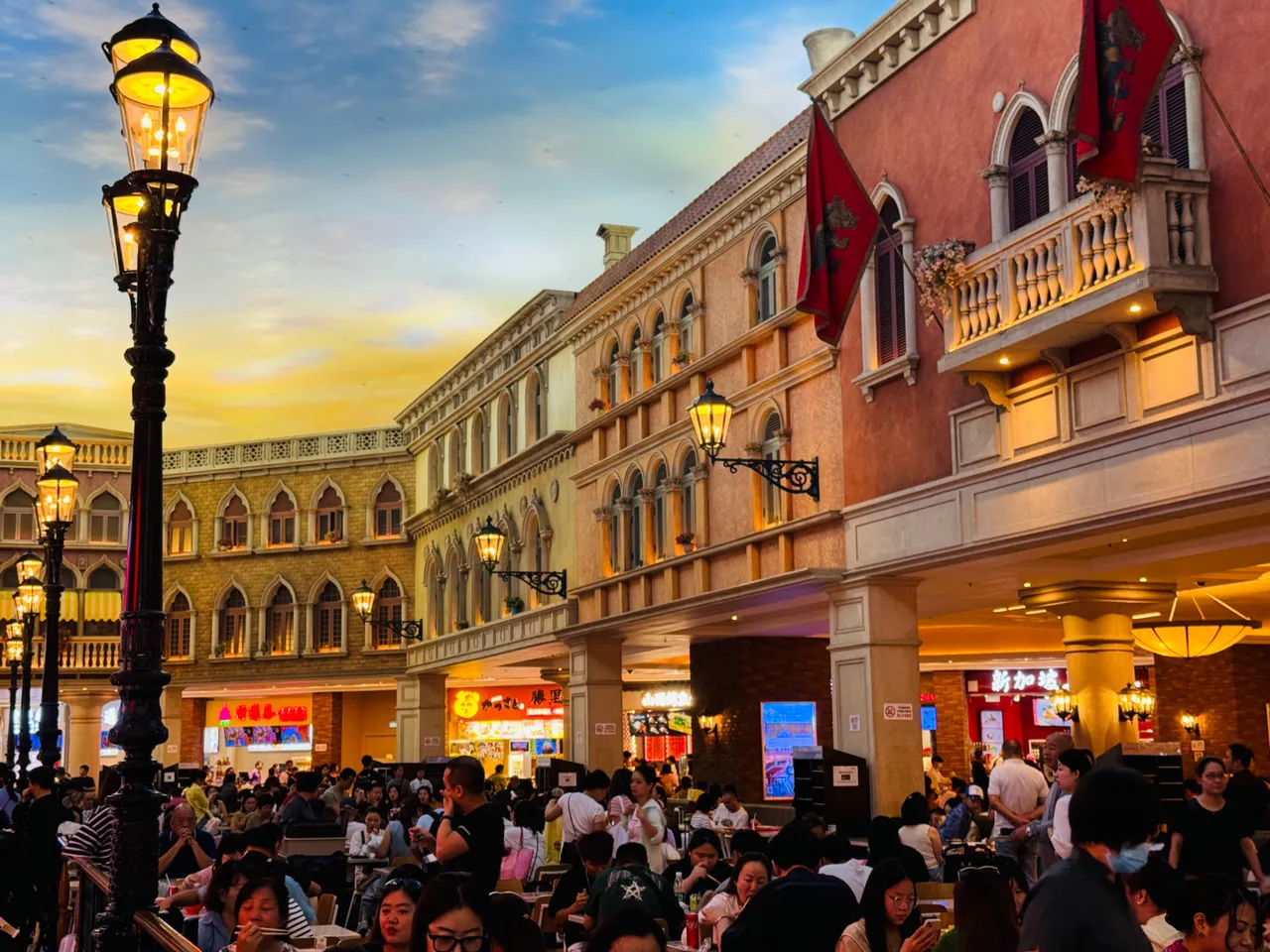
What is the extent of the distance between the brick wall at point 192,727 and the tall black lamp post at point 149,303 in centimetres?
4170

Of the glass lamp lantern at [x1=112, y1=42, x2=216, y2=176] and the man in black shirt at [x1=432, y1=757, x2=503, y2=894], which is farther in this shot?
the glass lamp lantern at [x1=112, y1=42, x2=216, y2=176]

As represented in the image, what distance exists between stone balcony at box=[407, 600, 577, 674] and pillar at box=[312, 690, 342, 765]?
7.89 metres

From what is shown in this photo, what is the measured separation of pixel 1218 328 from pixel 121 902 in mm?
9388

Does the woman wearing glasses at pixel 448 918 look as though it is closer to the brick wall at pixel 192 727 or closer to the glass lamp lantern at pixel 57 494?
the glass lamp lantern at pixel 57 494

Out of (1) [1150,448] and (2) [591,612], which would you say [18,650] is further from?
(1) [1150,448]

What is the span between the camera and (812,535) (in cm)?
1928

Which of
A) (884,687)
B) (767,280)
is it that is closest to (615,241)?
(767,280)

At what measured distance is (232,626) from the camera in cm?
4588

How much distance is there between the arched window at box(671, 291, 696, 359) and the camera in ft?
77.4

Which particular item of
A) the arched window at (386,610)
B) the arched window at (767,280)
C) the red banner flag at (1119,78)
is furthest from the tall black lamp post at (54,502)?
the arched window at (386,610)

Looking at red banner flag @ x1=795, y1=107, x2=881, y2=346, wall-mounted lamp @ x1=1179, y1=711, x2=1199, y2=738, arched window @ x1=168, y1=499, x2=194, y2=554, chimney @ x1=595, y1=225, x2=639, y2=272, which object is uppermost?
chimney @ x1=595, y1=225, x2=639, y2=272

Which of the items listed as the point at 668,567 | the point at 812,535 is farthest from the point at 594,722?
the point at 812,535

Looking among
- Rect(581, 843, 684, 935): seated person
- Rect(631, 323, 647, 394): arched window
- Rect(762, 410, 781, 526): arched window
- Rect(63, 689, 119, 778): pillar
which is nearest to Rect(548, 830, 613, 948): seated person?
Rect(581, 843, 684, 935): seated person

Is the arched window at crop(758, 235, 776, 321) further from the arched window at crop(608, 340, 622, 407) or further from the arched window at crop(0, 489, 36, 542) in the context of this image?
the arched window at crop(0, 489, 36, 542)
